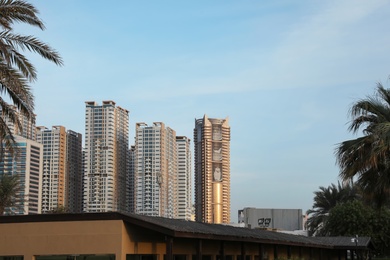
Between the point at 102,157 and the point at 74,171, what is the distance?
289 inches

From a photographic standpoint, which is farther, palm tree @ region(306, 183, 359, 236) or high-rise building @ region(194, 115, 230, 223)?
high-rise building @ region(194, 115, 230, 223)

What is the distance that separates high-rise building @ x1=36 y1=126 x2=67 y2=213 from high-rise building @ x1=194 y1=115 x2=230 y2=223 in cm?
4734

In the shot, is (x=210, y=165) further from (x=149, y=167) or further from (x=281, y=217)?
(x=149, y=167)

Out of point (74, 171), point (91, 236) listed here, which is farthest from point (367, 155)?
point (74, 171)

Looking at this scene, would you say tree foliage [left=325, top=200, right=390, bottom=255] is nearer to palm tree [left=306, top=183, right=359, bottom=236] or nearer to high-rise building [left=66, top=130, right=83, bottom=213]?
palm tree [left=306, top=183, right=359, bottom=236]

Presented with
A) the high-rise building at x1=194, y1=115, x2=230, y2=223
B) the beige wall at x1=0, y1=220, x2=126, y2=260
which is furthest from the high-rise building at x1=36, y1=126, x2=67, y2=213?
the beige wall at x1=0, y1=220, x2=126, y2=260

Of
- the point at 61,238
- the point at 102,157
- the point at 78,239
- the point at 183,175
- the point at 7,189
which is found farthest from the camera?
the point at 183,175

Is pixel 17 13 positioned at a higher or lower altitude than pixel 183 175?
lower

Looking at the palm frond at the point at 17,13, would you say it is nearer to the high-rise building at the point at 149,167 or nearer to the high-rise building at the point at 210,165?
the high-rise building at the point at 149,167

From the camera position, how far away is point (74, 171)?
100 m

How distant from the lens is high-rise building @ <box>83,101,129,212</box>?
95.1 metres

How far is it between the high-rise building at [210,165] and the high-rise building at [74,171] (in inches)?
1667

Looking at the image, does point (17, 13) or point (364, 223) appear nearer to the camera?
point (17, 13)

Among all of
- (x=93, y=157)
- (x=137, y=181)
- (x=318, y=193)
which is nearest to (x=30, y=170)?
(x=93, y=157)
